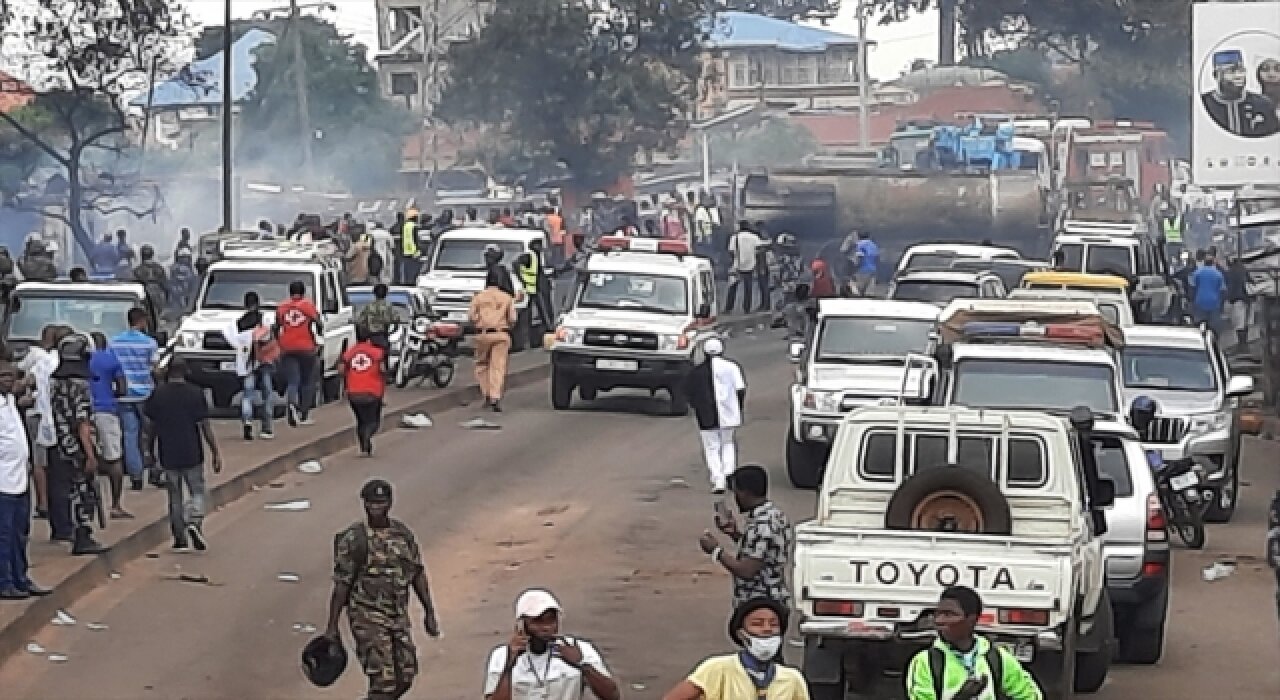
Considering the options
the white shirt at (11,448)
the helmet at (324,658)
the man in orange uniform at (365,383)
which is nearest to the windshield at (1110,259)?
the man in orange uniform at (365,383)

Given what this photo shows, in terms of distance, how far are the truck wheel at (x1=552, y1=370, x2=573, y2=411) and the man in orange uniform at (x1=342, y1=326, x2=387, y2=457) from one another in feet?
16.7

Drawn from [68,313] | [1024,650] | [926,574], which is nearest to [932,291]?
[68,313]

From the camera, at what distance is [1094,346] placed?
19750 millimetres

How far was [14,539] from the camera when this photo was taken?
16.3m

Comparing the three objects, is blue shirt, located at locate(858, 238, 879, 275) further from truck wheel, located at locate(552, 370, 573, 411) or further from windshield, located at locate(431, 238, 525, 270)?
truck wheel, located at locate(552, 370, 573, 411)

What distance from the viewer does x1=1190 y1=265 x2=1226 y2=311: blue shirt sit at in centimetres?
3906

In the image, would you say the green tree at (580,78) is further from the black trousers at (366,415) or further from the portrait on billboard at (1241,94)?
the black trousers at (366,415)

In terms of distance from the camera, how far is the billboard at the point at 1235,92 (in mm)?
38625

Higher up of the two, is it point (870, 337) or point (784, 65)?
point (784, 65)

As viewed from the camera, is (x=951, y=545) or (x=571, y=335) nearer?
(x=951, y=545)

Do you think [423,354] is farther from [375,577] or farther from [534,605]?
[534,605]

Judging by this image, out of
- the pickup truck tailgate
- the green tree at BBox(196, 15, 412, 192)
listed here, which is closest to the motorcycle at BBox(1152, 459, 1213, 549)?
the pickup truck tailgate

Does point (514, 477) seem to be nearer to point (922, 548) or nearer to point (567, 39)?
point (922, 548)

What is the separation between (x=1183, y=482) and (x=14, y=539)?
9541mm
